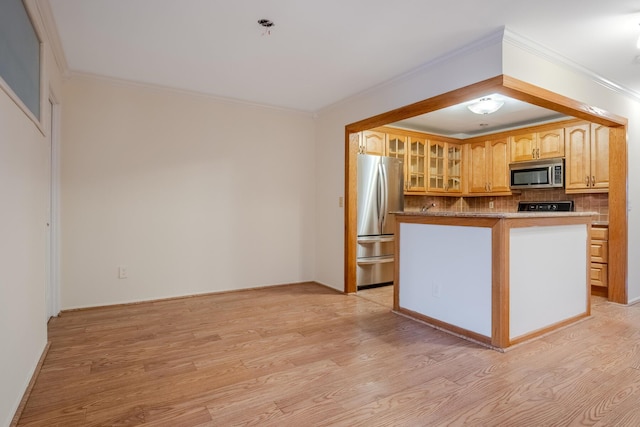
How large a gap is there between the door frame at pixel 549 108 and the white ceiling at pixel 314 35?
0.35 metres

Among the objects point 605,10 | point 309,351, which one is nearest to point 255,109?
point 309,351

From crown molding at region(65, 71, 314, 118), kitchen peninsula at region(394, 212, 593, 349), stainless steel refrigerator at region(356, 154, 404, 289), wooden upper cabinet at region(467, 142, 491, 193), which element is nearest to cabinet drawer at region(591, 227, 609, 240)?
kitchen peninsula at region(394, 212, 593, 349)

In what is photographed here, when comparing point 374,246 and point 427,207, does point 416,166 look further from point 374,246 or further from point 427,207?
point 374,246

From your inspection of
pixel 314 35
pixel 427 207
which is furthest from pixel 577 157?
pixel 314 35

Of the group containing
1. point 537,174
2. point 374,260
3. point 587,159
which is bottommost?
point 374,260

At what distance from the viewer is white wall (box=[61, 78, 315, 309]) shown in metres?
3.48

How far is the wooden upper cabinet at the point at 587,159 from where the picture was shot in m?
4.29

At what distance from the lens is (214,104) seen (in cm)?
414

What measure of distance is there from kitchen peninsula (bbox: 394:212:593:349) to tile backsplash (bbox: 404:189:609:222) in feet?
5.58

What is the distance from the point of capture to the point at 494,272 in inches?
101

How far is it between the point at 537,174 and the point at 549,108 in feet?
6.60

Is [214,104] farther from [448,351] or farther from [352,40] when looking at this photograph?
[448,351]

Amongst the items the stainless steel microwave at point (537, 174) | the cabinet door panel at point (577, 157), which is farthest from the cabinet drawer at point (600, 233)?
the stainless steel microwave at point (537, 174)

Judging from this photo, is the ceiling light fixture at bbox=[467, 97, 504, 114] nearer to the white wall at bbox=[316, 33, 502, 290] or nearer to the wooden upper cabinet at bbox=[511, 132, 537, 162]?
the white wall at bbox=[316, 33, 502, 290]
